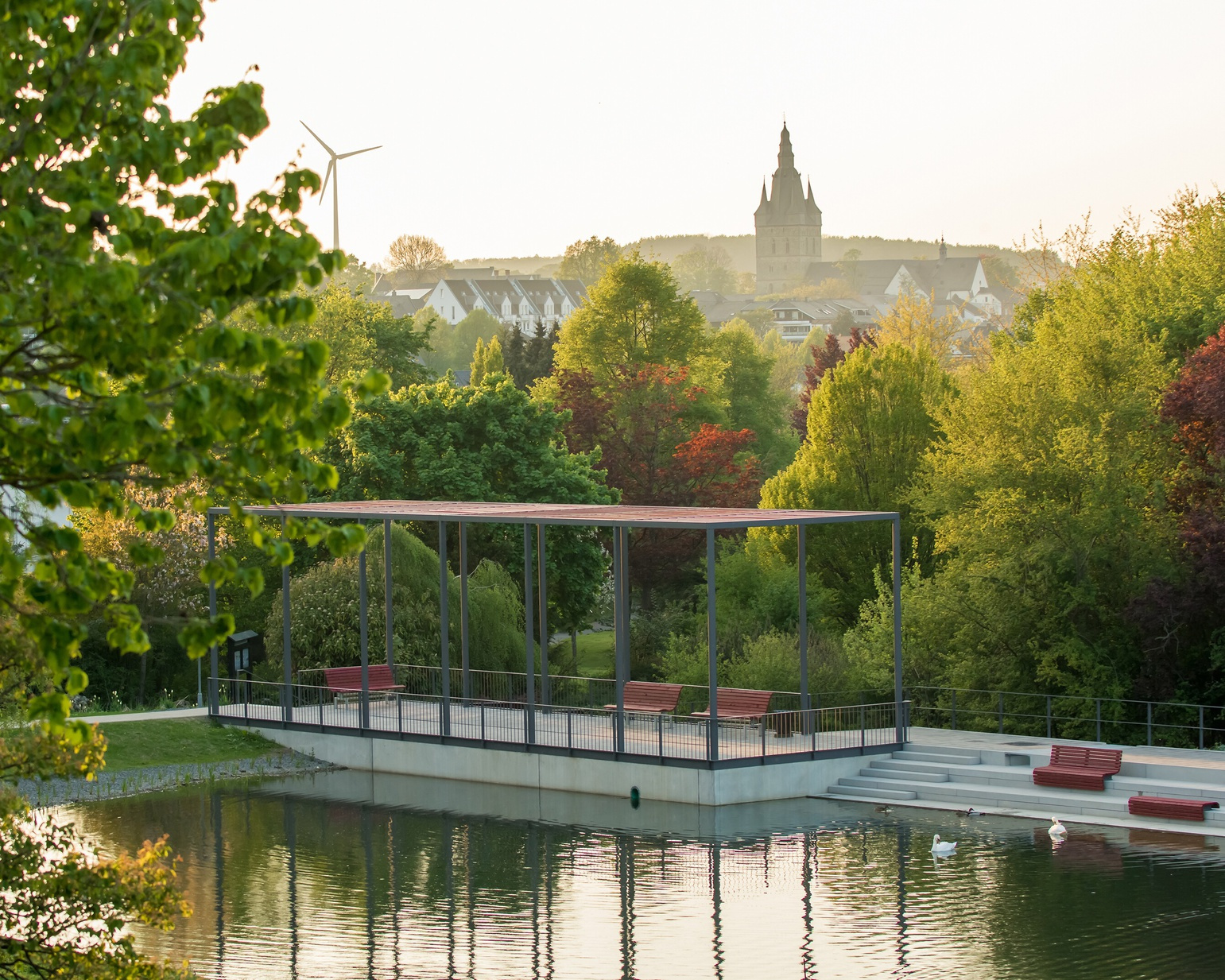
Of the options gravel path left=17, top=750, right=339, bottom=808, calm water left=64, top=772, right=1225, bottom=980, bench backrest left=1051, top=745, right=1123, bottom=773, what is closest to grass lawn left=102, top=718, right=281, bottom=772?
gravel path left=17, top=750, right=339, bottom=808

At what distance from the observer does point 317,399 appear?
29.8 ft

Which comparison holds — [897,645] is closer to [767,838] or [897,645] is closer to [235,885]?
[767,838]

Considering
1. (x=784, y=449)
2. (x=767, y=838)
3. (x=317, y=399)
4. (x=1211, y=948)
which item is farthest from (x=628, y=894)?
(x=784, y=449)

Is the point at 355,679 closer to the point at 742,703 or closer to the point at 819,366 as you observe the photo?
the point at 742,703

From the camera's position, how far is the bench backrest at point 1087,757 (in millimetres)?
27812

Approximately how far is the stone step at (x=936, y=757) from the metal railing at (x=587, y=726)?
0.99 ft

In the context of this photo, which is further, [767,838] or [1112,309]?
[1112,309]

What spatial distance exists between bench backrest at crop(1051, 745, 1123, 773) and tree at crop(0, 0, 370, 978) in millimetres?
20564

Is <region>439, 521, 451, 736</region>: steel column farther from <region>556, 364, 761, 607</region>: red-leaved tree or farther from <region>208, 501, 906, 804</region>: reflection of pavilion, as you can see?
<region>556, 364, 761, 607</region>: red-leaved tree

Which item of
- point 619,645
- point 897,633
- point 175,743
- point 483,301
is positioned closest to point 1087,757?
point 897,633

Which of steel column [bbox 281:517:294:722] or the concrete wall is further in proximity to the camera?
steel column [bbox 281:517:294:722]

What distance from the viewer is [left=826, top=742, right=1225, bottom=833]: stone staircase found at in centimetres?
2677

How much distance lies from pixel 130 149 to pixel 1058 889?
16.9 meters

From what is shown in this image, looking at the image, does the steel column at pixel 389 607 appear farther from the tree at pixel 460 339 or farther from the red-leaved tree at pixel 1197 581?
the tree at pixel 460 339
